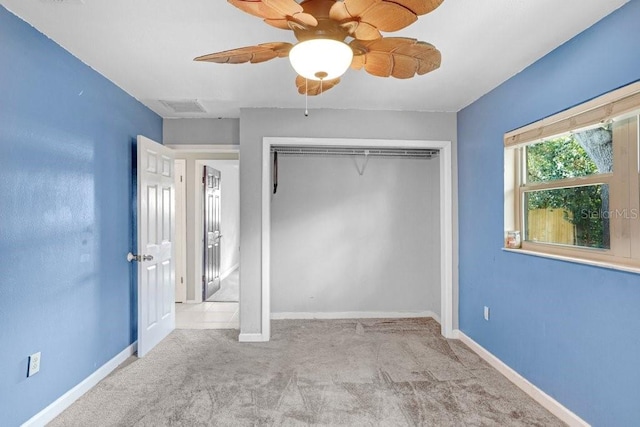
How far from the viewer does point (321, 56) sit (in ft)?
4.42

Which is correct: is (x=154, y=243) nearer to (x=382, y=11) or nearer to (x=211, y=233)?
(x=211, y=233)

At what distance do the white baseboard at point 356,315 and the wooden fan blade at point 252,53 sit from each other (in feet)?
11.0

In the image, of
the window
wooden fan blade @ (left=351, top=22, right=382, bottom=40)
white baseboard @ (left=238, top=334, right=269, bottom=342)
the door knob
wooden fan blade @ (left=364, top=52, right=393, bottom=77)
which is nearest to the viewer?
wooden fan blade @ (left=351, top=22, right=382, bottom=40)

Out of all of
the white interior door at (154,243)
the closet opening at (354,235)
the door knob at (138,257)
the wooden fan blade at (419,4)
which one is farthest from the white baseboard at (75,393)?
the wooden fan blade at (419,4)

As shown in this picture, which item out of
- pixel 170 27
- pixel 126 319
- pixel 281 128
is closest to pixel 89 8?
pixel 170 27

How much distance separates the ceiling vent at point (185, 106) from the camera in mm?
3441

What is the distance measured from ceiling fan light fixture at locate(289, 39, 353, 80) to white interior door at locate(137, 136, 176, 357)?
7.69 feet

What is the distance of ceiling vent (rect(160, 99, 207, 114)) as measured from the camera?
11.3ft

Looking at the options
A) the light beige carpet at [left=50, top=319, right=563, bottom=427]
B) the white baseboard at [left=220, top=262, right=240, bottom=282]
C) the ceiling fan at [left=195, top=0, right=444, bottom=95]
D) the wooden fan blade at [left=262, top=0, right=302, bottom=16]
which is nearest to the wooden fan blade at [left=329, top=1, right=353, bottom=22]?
the ceiling fan at [left=195, top=0, right=444, bottom=95]

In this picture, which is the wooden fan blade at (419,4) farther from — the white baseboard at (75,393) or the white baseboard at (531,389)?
the white baseboard at (75,393)

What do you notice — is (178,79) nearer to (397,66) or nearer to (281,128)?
(281,128)

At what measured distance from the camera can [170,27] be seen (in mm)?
2102

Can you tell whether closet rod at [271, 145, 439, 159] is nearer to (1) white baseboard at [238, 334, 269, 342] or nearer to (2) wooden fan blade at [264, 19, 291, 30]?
(1) white baseboard at [238, 334, 269, 342]

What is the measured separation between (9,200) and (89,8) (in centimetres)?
114
